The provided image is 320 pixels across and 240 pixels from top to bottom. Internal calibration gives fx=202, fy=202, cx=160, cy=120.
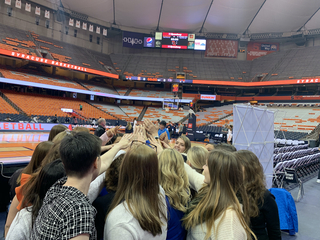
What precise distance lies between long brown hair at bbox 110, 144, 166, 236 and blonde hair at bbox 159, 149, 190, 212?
316 millimetres

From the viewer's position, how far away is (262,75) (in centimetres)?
3394

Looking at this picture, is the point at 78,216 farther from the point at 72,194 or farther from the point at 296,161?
the point at 296,161

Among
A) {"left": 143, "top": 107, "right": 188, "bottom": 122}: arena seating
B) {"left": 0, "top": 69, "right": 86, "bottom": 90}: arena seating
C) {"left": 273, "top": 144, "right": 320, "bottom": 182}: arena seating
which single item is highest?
{"left": 0, "top": 69, "right": 86, "bottom": 90}: arena seating

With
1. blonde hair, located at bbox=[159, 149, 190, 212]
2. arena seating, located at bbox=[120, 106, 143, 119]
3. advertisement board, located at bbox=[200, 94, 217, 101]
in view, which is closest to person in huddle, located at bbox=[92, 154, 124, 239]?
blonde hair, located at bbox=[159, 149, 190, 212]

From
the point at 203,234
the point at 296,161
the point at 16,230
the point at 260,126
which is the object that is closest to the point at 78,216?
the point at 16,230

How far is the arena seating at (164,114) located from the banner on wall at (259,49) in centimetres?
1827

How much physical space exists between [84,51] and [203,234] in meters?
37.9

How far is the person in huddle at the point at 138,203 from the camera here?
1213 mm

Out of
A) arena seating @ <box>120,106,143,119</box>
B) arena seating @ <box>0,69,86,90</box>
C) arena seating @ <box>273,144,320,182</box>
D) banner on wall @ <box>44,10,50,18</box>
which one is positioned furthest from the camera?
arena seating @ <box>120,106,143,119</box>

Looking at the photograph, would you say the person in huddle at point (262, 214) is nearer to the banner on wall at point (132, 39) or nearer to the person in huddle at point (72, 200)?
the person in huddle at point (72, 200)

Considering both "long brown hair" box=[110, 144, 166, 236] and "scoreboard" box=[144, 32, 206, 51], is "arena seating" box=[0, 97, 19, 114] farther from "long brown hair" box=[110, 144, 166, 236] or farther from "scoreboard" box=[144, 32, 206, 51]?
"scoreboard" box=[144, 32, 206, 51]

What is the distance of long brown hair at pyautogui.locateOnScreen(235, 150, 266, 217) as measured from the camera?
188cm

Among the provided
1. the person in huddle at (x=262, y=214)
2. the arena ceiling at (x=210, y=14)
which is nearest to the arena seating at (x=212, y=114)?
the arena ceiling at (x=210, y=14)

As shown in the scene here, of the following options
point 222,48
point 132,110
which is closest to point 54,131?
point 132,110
